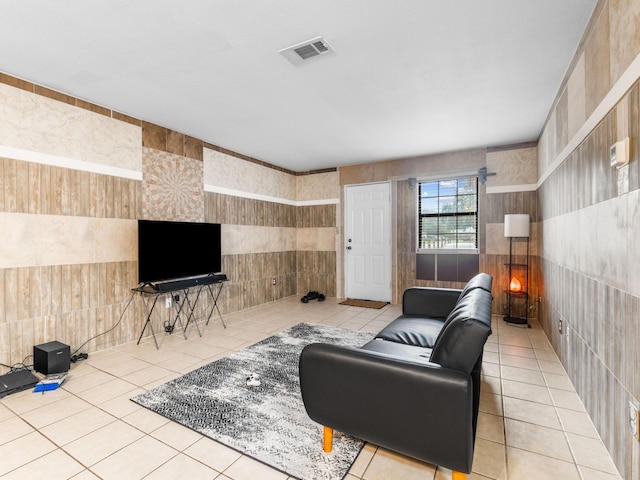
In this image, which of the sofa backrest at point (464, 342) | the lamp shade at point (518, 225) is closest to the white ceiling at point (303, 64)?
the lamp shade at point (518, 225)

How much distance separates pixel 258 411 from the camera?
90.0 inches

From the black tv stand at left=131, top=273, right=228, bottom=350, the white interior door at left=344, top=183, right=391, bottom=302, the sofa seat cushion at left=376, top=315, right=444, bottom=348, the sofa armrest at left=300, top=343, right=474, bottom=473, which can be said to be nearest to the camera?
the sofa armrest at left=300, top=343, right=474, bottom=473

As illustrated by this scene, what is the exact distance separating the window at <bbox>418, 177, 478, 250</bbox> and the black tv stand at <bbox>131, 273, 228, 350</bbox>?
3522 mm

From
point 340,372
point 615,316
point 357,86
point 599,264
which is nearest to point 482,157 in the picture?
point 357,86

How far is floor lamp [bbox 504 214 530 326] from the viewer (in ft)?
14.5

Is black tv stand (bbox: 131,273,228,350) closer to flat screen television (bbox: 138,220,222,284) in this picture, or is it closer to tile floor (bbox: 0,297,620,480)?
flat screen television (bbox: 138,220,222,284)

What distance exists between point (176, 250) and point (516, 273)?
480cm

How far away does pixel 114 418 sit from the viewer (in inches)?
87.0

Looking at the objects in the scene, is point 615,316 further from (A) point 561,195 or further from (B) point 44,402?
(B) point 44,402

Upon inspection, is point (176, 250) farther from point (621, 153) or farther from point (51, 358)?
point (621, 153)

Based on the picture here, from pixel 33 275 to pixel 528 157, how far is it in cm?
622

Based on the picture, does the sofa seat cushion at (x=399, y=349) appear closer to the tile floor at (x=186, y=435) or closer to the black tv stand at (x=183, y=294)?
the tile floor at (x=186, y=435)

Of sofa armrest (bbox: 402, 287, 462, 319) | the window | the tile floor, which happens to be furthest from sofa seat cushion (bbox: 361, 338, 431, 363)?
the window

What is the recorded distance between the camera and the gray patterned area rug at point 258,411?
5.89 ft
